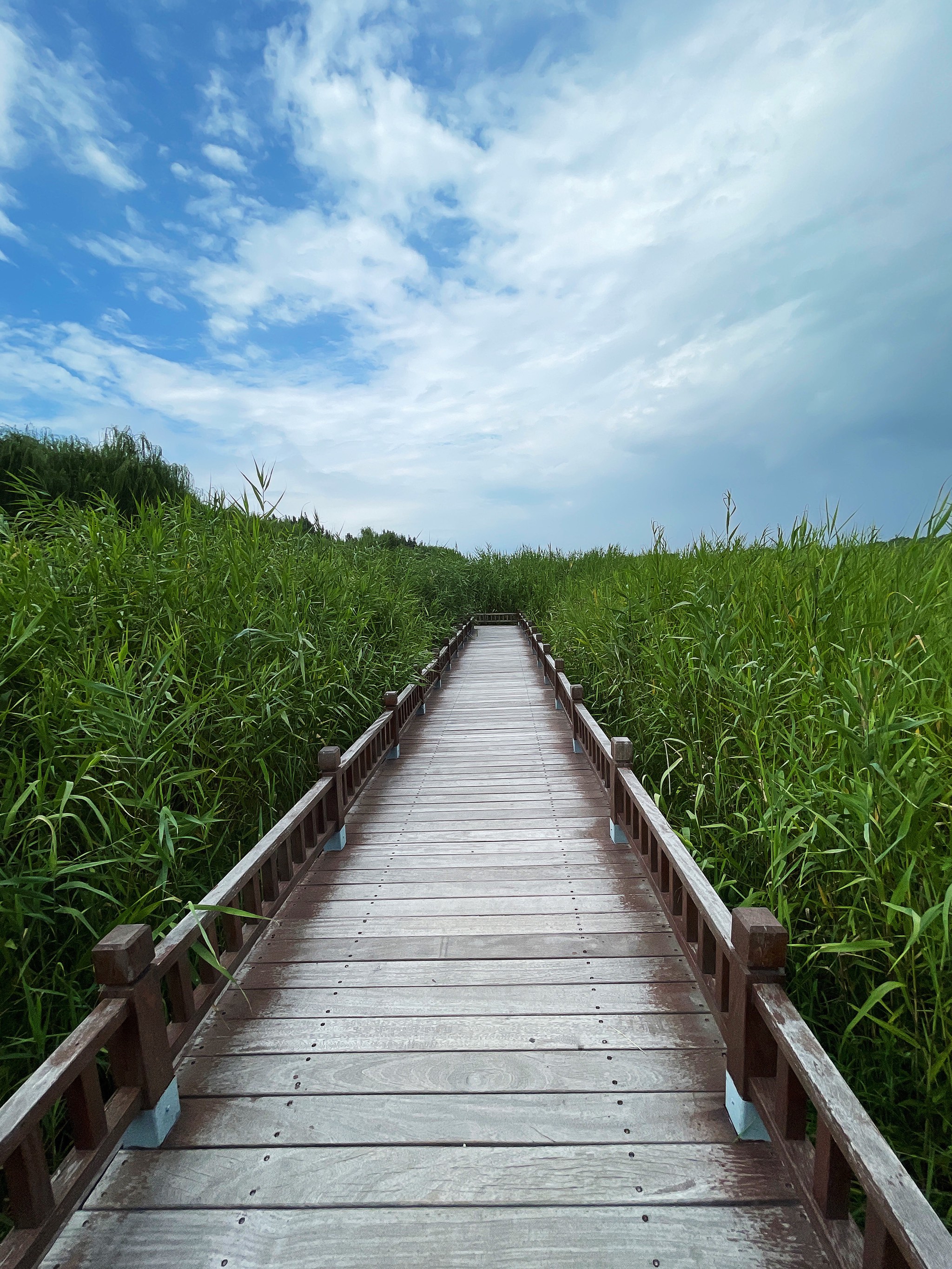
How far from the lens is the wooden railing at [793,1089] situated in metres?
1.10

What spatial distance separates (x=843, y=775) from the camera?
198 cm

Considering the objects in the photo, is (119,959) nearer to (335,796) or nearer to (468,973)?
(468,973)

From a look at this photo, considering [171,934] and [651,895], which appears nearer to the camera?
[171,934]

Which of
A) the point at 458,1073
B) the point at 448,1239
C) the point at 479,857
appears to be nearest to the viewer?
the point at 448,1239

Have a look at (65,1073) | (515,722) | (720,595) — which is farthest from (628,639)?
(65,1073)

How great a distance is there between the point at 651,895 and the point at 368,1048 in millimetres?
1410

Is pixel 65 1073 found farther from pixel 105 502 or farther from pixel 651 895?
pixel 105 502

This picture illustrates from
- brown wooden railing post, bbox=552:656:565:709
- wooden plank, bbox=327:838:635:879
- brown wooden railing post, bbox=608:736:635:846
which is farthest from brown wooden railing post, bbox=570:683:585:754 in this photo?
wooden plank, bbox=327:838:635:879

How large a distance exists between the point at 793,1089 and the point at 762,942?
305mm

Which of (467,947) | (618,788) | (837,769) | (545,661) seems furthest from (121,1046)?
(545,661)

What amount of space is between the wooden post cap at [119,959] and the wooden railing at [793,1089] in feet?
5.06

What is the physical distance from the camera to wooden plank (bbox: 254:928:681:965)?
2436mm

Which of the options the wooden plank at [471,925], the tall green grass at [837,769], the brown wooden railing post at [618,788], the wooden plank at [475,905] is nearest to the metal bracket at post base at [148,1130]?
the wooden plank at [471,925]

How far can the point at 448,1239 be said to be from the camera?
1393 mm
